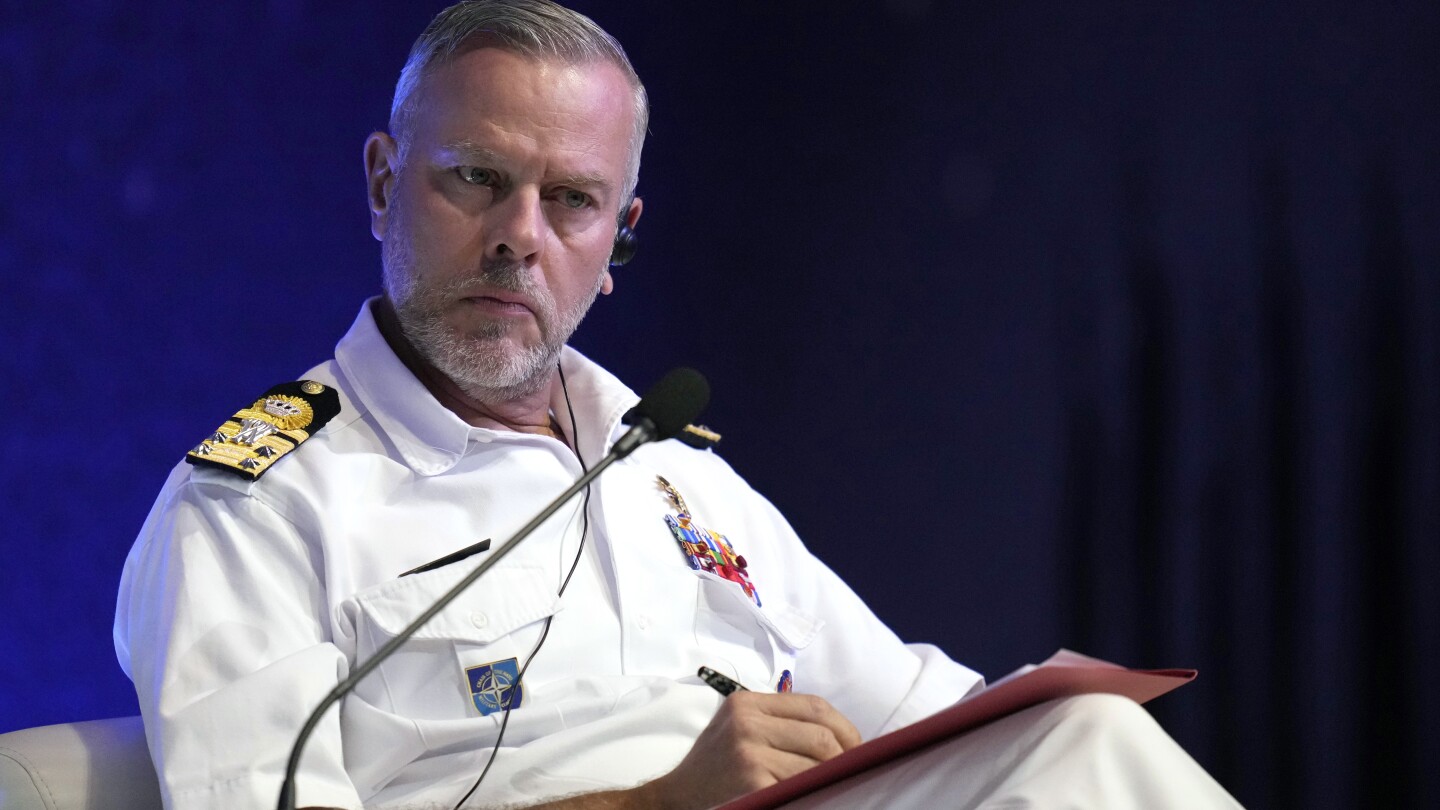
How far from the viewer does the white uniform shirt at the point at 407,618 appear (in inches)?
47.8

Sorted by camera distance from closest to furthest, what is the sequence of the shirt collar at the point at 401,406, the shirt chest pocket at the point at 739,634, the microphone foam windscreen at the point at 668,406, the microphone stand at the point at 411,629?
1. the microphone stand at the point at 411,629
2. the microphone foam windscreen at the point at 668,406
3. the shirt collar at the point at 401,406
4. the shirt chest pocket at the point at 739,634

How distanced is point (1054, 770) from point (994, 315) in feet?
4.97

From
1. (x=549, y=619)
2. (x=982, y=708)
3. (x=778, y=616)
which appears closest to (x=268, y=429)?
(x=549, y=619)

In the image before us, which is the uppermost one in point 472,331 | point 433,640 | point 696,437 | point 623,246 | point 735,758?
point 623,246

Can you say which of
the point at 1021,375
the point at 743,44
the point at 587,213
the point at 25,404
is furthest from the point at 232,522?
the point at 743,44

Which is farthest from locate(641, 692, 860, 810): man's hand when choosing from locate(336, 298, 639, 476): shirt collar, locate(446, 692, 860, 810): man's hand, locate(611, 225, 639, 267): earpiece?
locate(611, 225, 639, 267): earpiece

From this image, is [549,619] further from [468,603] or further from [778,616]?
[778,616]

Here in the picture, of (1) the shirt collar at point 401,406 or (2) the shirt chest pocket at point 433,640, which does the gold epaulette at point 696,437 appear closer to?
(1) the shirt collar at point 401,406

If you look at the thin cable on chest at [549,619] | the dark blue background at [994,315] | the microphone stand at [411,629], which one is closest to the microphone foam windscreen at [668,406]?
the microphone stand at [411,629]

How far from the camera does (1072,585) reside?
2.29m

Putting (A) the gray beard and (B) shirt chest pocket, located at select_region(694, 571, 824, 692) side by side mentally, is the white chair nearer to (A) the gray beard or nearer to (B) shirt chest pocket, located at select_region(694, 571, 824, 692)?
(A) the gray beard

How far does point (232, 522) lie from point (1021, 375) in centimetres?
144

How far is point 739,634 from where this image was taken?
1.64 m

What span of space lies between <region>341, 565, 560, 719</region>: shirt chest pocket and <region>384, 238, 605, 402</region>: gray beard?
270 millimetres
